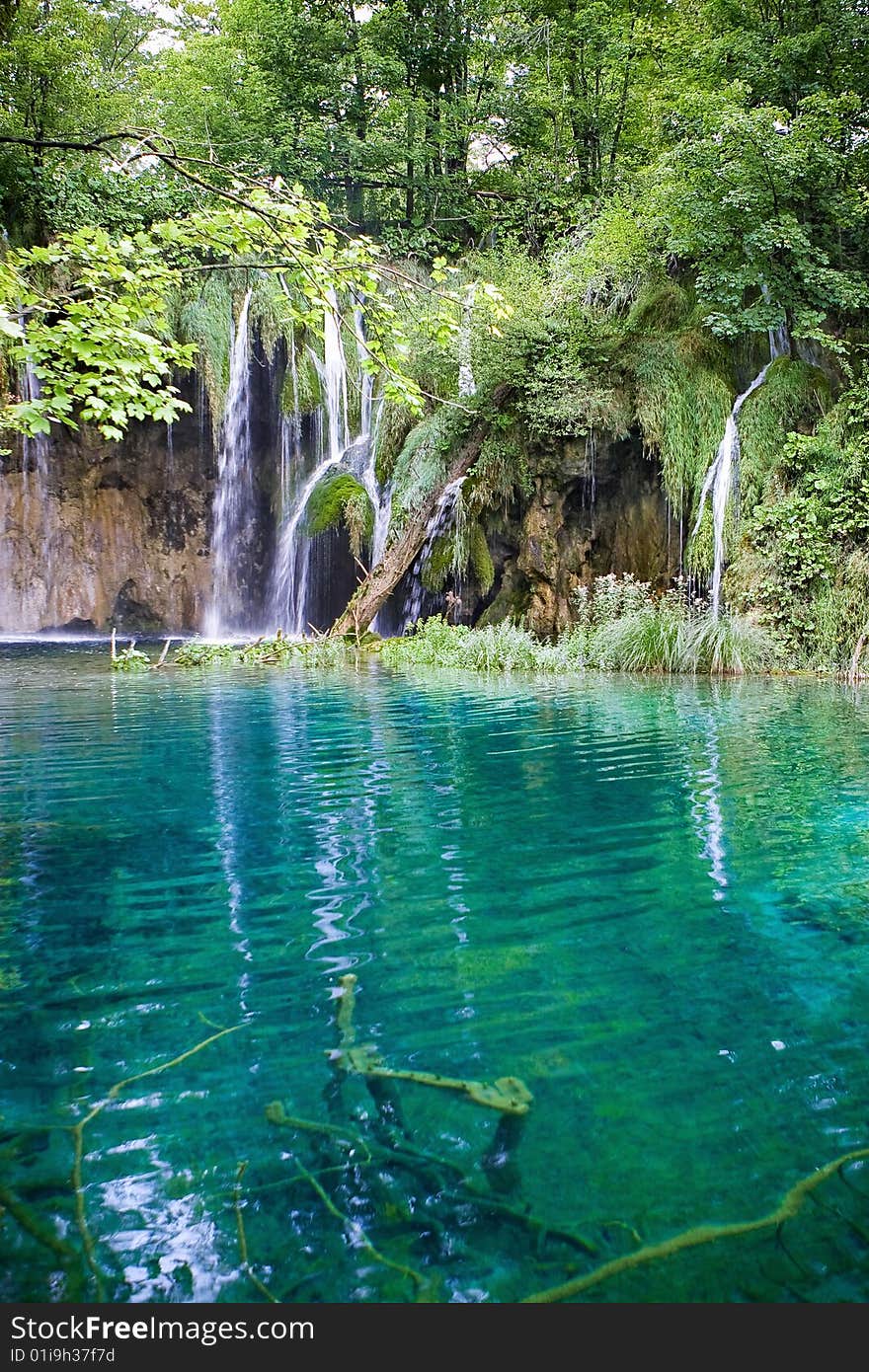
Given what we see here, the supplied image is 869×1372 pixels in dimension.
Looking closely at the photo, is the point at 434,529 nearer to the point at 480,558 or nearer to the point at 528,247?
the point at 480,558

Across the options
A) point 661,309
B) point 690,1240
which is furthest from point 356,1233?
point 661,309

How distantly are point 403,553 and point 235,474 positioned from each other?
7.54 meters

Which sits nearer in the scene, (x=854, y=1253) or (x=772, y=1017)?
(x=854, y=1253)

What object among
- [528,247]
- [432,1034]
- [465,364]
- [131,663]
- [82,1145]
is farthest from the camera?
A: [528,247]

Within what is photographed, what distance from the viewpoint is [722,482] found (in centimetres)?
1375

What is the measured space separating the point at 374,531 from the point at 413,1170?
56.8 feet

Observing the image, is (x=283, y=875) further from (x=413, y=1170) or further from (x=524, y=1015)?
(x=413, y=1170)

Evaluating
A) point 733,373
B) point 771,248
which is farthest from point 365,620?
point 771,248

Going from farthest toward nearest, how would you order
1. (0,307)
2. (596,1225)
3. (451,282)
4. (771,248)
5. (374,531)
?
(451,282), (374,531), (771,248), (0,307), (596,1225)

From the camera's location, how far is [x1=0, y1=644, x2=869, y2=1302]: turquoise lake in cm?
146

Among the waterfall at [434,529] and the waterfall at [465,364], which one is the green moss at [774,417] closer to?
the waterfall at [465,364]

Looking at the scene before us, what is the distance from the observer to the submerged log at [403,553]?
16.5m

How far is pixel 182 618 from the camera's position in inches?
960

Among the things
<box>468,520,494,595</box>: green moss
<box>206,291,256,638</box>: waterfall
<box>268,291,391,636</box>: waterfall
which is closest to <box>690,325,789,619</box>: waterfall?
<box>468,520,494,595</box>: green moss
